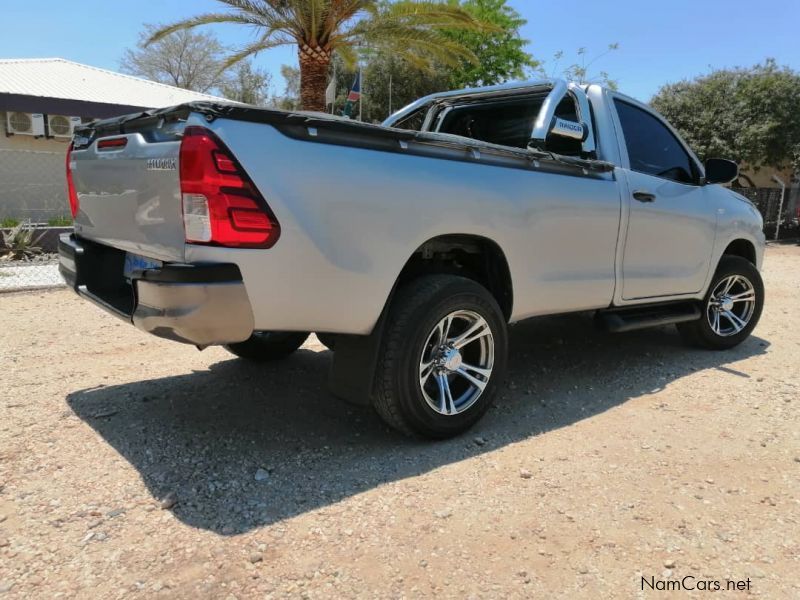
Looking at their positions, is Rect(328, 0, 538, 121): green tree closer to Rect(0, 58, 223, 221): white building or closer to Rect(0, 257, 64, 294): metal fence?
Rect(0, 58, 223, 221): white building

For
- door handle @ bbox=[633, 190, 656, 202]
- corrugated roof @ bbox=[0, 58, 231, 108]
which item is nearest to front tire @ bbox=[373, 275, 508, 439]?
door handle @ bbox=[633, 190, 656, 202]

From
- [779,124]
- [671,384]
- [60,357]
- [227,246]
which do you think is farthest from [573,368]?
[779,124]

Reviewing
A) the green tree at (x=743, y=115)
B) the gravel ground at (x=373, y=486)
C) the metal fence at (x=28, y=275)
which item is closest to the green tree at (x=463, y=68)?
the green tree at (x=743, y=115)

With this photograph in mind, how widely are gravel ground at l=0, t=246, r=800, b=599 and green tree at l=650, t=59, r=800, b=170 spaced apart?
17646 millimetres

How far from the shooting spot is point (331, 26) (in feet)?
38.9

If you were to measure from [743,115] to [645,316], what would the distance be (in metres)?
18.7

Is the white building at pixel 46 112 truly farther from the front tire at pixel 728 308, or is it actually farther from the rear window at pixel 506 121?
the front tire at pixel 728 308

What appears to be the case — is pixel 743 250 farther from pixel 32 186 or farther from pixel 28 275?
pixel 32 186

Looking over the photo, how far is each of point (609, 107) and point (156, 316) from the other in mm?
3406

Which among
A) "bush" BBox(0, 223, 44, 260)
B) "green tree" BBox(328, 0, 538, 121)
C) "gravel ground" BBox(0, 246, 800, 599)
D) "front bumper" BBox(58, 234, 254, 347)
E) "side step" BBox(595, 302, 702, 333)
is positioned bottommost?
"gravel ground" BBox(0, 246, 800, 599)

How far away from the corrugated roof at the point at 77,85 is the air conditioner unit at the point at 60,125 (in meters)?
0.62

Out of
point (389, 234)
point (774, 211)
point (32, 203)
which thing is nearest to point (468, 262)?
point (389, 234)

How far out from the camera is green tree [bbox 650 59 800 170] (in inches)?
774

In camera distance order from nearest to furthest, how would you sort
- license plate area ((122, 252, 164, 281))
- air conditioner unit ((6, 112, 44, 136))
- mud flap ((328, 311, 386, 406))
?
license plate area ((122, 252, 164, 281)), mud flap ((328, 311, 386, 406)), air conditioner unit ((6, 112, 44, 136))
